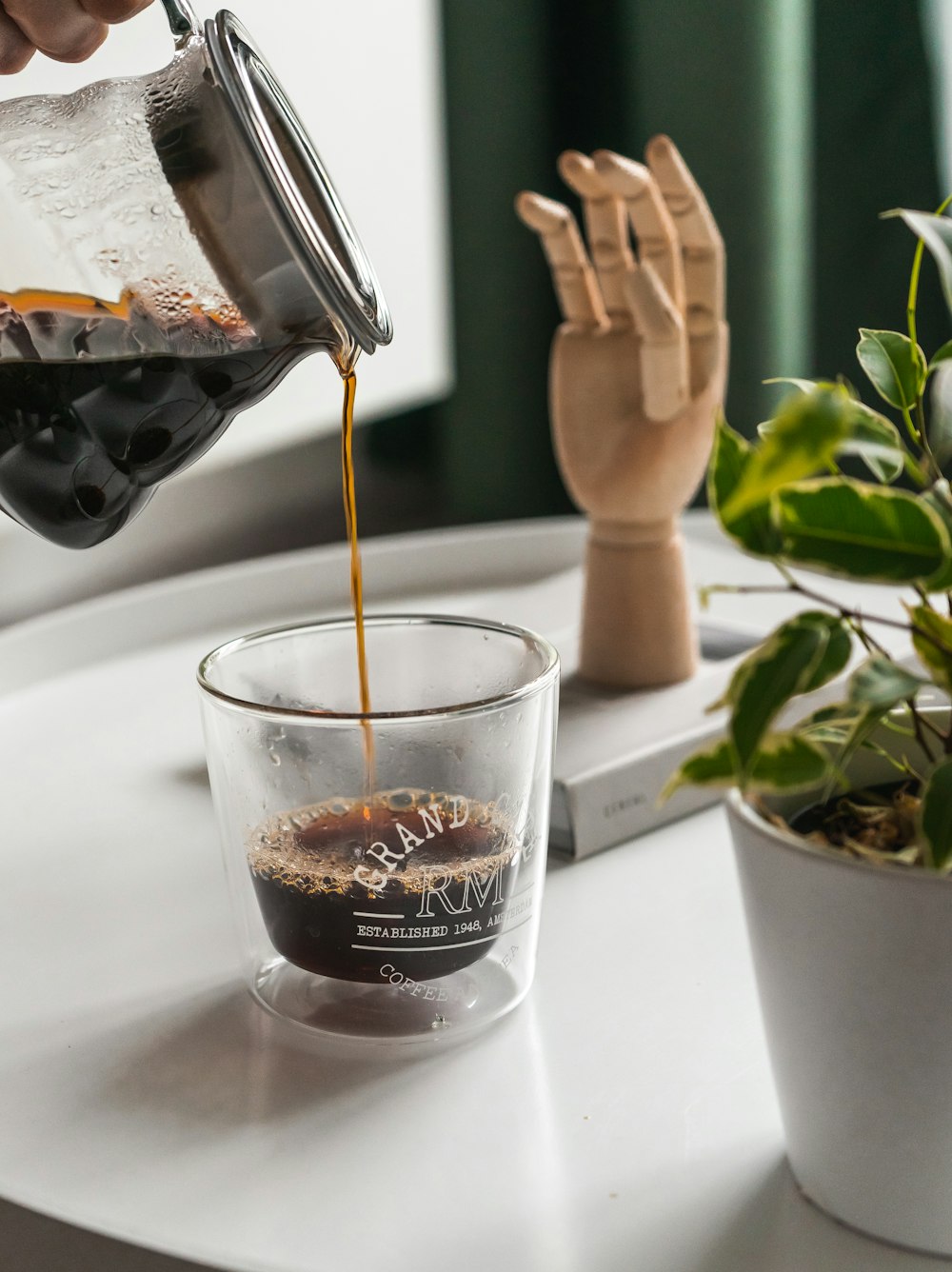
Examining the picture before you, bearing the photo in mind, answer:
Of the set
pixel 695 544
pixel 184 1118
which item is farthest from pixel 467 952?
pixel 695 544

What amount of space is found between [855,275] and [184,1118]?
141 centimetres

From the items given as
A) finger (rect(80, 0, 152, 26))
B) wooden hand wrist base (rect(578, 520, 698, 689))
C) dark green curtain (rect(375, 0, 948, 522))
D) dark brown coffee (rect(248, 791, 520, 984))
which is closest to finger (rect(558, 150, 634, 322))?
wooden hand wrist base (rect(578, 520, 698, 689))

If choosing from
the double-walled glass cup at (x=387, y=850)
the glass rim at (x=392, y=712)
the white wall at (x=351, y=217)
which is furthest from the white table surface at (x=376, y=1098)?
the white wall at (x=351, y=217)

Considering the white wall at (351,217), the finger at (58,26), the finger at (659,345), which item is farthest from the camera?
the white wall at (351,217)

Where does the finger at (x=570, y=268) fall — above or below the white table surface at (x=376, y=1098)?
above

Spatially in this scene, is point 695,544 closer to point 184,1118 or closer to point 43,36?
point 43,36

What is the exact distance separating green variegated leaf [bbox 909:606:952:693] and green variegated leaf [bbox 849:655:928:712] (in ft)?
0.06

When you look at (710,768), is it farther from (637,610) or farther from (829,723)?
(637,610)

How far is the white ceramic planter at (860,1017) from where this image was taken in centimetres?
35

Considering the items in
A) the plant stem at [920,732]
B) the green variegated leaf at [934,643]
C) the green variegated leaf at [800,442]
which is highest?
the green variegated leaf at [800,442]

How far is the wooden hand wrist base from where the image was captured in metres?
0.82

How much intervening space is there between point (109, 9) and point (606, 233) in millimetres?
311

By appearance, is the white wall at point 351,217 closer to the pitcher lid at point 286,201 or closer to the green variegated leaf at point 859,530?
the pitcher lid at point 286,201

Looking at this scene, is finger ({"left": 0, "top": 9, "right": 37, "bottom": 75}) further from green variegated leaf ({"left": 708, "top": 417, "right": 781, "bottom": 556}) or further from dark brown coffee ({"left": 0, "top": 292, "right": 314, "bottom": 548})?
green variegated leaf ({"left": 708, "top": 417, "right": 781, "bottom": 556})
